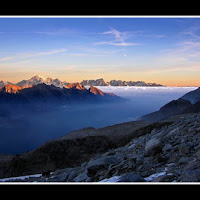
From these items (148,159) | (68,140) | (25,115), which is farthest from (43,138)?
(148,159)

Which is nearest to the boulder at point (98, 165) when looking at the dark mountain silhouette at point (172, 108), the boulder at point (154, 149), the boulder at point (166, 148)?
the boulder at point (154, 149)

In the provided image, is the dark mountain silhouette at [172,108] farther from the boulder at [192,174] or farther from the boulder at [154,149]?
the boulder at [192,174]

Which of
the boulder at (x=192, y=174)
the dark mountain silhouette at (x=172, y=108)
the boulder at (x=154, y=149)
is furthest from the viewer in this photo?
the dark mountain silhouette at (x=172, y=108)

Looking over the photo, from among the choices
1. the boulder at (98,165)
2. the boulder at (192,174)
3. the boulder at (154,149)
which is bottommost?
the boulder at (98,165)

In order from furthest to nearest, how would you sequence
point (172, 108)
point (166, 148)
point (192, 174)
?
point (172, 108) → point (166, 148) → point (192, 174)

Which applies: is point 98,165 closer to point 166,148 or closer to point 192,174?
point 166,148

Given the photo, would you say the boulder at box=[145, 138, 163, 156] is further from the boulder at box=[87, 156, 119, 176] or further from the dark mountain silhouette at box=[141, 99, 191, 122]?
the dark mountain silhouette at box=[141, 99, 191, 122]

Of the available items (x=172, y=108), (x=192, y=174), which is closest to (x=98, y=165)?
(x=192, y=174)

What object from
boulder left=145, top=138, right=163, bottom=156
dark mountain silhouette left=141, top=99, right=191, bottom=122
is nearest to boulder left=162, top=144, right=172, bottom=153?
boulder left=145, top=138, right=163, bottom=156

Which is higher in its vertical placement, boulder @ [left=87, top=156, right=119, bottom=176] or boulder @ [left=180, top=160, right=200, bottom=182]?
boulder @ [left=180, top=160, right=200, bottom=182]

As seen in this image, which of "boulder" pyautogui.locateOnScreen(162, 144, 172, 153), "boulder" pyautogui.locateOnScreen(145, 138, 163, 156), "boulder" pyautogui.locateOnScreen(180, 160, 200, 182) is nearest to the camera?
"boulder" pyautogui.locateOnScreen(180, 160, 200, 182)
